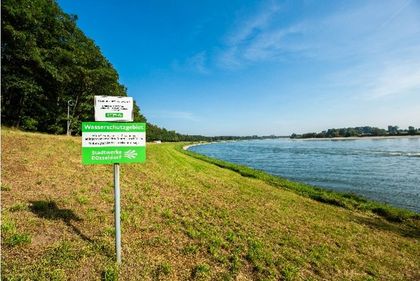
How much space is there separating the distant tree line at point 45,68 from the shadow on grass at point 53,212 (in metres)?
24.7

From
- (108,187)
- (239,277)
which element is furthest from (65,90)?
(239,277)

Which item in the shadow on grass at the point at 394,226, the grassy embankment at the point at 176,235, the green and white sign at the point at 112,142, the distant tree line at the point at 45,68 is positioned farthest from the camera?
the distant tree line at the point at 45,68

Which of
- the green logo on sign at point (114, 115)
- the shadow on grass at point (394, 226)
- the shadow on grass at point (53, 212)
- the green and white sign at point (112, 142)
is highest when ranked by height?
the green logo on sign at point (114, 115)

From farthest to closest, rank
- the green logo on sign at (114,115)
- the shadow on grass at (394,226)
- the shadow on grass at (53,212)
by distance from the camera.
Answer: the shadow on grass at (394,226) → the shadow on grass at (53,212) → the green logo on sign at (114,115)

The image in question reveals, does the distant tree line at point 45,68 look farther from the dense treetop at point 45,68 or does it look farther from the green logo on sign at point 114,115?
the green logo on sign at point 114,115

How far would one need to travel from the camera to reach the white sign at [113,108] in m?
5.20

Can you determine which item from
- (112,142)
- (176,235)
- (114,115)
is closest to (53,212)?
(176,235)

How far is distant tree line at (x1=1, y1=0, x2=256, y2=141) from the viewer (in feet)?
88.7

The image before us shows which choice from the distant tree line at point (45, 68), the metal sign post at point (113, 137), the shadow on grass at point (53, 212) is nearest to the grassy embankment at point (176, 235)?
the shadow on grass at point (53, 212)

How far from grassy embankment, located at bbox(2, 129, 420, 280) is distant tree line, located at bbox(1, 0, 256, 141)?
19.0 m

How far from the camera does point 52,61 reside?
106 feet

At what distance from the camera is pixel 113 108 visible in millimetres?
5348

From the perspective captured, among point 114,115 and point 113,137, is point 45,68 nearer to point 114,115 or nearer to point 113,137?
point 114,115

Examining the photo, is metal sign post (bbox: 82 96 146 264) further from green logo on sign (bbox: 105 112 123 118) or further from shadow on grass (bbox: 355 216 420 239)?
shadow on grass (bbox: 355 216 420 239)
